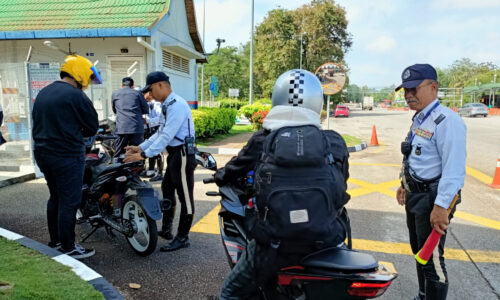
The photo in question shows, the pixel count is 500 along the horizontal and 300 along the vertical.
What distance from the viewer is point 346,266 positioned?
1.70m

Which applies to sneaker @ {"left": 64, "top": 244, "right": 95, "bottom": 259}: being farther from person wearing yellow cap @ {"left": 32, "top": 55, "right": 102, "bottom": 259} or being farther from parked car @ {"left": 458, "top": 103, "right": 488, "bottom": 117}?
parked car @ {"left": 458, "top": 103, "right": 488, "bottom": 117}

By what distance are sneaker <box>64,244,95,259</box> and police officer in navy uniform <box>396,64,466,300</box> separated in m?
3.08

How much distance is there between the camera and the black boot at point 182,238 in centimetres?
396

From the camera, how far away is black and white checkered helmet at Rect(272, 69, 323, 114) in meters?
1.96

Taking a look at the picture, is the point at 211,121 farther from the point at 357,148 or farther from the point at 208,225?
the point at 208,225

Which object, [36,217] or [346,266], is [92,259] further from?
[346,266]

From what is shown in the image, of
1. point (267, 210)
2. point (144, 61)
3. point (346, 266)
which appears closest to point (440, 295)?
point (346, 266)

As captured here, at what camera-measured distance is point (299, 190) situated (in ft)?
5.48

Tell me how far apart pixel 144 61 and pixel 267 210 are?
36.8 feet

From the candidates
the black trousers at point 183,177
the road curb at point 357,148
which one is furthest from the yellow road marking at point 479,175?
the black trousers at point 183,177

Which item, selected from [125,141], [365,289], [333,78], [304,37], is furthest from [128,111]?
[304,37]

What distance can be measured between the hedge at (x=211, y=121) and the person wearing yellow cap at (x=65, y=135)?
8035mm

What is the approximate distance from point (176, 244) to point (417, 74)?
9.46 ft

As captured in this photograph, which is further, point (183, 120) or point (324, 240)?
point (183, 120)
